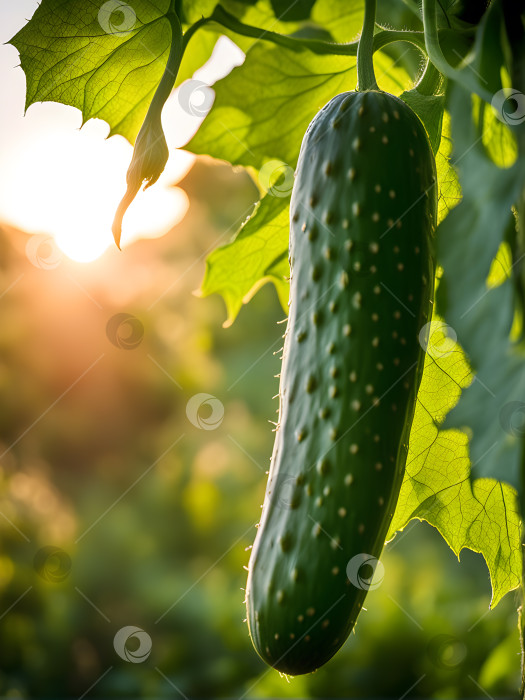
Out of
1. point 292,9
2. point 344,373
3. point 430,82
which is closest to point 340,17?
point 292,9

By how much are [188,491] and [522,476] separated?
2050 mm

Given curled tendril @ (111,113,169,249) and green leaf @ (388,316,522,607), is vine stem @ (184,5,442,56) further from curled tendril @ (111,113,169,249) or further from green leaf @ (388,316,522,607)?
green leaf @ (388,316,522,607)

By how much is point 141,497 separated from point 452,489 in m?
1.90

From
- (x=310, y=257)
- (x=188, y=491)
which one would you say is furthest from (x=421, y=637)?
(x=310, y=257)

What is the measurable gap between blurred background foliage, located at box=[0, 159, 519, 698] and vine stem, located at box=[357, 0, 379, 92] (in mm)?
1489

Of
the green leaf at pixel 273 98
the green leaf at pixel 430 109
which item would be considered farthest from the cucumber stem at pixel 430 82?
the green leaf at pixel 273 98

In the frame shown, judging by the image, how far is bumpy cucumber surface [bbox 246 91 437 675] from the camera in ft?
1.23

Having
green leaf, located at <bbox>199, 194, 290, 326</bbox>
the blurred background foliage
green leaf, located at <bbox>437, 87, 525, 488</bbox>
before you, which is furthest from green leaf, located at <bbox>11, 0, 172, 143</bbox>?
the blurred background foliage

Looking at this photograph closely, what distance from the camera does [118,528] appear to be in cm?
226

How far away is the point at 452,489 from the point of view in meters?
0.51

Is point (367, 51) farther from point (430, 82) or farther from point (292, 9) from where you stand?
point (292, 9)

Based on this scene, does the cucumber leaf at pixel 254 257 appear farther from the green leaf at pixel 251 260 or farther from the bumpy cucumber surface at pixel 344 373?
the bumpy cucumber surface at pixel 344 373

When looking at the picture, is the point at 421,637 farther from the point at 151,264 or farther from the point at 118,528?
the point at 151,264

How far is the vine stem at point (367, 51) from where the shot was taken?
0.42m
